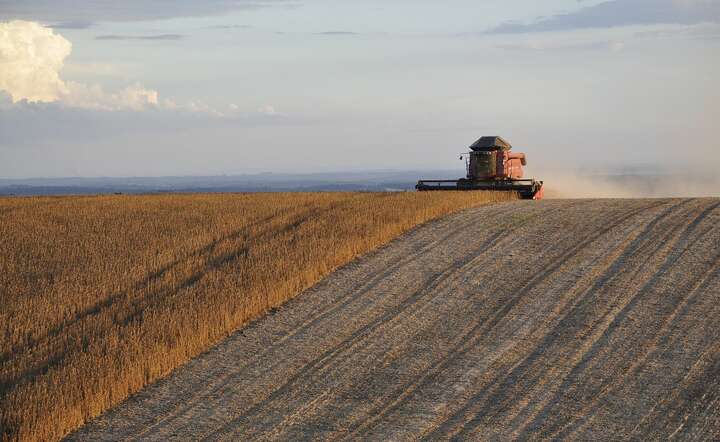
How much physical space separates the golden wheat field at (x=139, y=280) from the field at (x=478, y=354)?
0.48 metres

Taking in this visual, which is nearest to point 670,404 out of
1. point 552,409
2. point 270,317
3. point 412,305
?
point 552,409

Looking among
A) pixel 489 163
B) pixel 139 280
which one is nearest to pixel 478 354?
pixel 139 280

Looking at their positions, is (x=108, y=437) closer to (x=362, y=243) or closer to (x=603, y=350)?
(x=603, y=350)

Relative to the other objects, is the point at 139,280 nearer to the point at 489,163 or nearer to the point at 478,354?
the point at 478,354

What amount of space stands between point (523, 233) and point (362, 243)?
3.86 meters

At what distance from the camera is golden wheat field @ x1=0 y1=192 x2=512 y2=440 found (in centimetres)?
1094

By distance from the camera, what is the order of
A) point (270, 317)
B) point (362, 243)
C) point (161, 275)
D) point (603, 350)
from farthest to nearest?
point (362, 243) → point (161, 275) → point (270, 317) → point (603, 350)

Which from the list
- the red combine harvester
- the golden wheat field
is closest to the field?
the golden wheat field

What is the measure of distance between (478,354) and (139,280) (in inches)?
295

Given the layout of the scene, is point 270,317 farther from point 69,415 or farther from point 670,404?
point 670,404

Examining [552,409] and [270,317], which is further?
[270,317]

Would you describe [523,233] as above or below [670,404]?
above

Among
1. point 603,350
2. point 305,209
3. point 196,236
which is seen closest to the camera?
point 603,350

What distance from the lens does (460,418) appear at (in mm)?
9984
